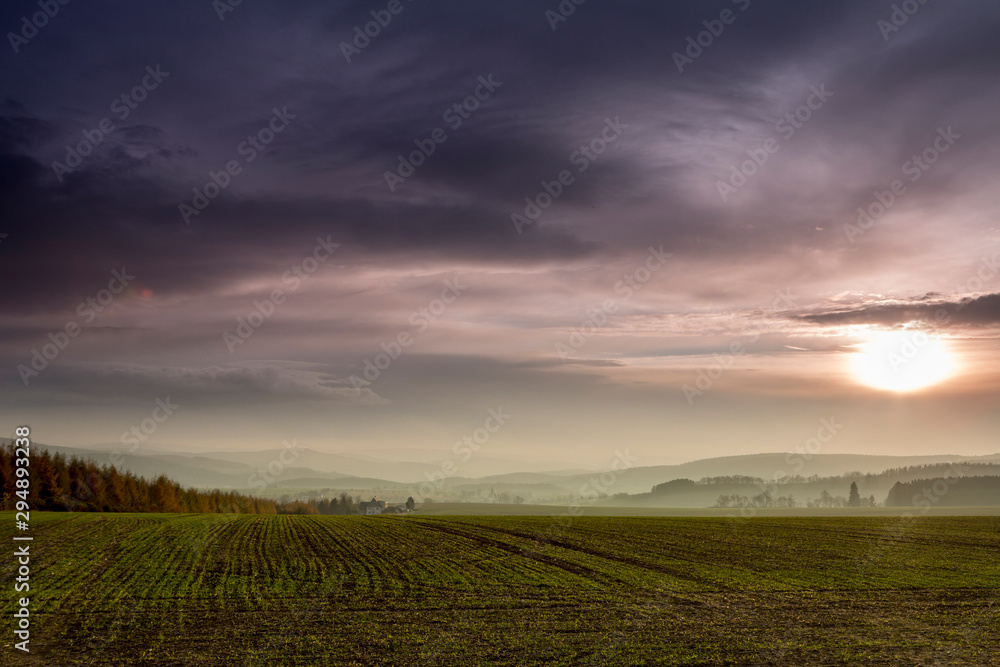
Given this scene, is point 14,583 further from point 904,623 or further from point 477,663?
point 904,623

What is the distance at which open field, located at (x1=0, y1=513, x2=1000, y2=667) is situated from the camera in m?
20.2

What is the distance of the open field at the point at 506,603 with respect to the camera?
20.2 m

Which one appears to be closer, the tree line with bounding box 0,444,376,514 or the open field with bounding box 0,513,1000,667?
the open field with bounding box 0,513,1000,667

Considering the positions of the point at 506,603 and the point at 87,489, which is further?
the point at 87,489

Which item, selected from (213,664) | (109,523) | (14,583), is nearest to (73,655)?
(213,664)

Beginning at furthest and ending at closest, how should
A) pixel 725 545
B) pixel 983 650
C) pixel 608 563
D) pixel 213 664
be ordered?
1. pixel 725 545
2. pixel 608 563
3. pixel 983 650
4. pixel 213 664

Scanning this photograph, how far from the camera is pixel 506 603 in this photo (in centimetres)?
2681

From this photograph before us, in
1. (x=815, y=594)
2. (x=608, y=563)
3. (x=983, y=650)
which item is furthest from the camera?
(x=608, y=563)

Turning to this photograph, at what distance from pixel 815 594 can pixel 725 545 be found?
19.6m

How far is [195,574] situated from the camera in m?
33.3

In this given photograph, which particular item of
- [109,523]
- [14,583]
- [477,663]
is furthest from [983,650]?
[109,523]

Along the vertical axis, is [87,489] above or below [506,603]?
above

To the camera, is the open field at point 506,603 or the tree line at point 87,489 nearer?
the open field at point 506,603

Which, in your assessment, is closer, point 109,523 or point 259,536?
point 259,536
